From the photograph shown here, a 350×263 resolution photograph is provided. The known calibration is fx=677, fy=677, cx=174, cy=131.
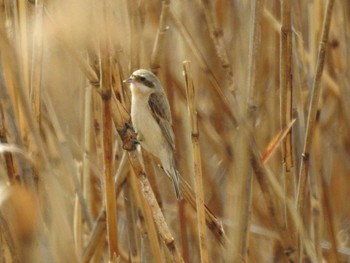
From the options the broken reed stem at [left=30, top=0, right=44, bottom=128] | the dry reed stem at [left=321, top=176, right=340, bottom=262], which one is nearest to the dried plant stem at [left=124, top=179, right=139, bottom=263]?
the broken reed stem at [left=30, top=0, right=44, bottom=128]

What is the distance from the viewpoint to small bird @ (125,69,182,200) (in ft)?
6.02

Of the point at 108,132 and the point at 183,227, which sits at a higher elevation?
the point at 108,132

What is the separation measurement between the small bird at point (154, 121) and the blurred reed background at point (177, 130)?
0.04 meters

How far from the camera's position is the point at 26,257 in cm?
136

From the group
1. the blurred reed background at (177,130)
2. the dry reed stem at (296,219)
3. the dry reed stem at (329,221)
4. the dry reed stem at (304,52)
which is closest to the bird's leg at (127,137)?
the blurred reed background at (177,130)

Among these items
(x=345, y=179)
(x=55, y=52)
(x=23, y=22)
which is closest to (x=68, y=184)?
(x=55, y=52)

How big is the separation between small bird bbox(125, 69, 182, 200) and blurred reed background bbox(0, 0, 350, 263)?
43mm

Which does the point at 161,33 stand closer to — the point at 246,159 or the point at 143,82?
the point at 143,82

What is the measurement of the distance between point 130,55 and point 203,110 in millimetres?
593

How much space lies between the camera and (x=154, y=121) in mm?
1907

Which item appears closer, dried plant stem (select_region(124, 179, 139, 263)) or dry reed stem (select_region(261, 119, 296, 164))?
dry reed stem (select_region(261, 119, 296, 164))

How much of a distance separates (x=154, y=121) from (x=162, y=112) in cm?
4

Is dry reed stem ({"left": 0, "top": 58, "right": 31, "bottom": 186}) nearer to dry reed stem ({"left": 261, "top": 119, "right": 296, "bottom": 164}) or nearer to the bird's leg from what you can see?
the bird's leg

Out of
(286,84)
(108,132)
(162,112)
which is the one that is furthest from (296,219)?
(108,132)
